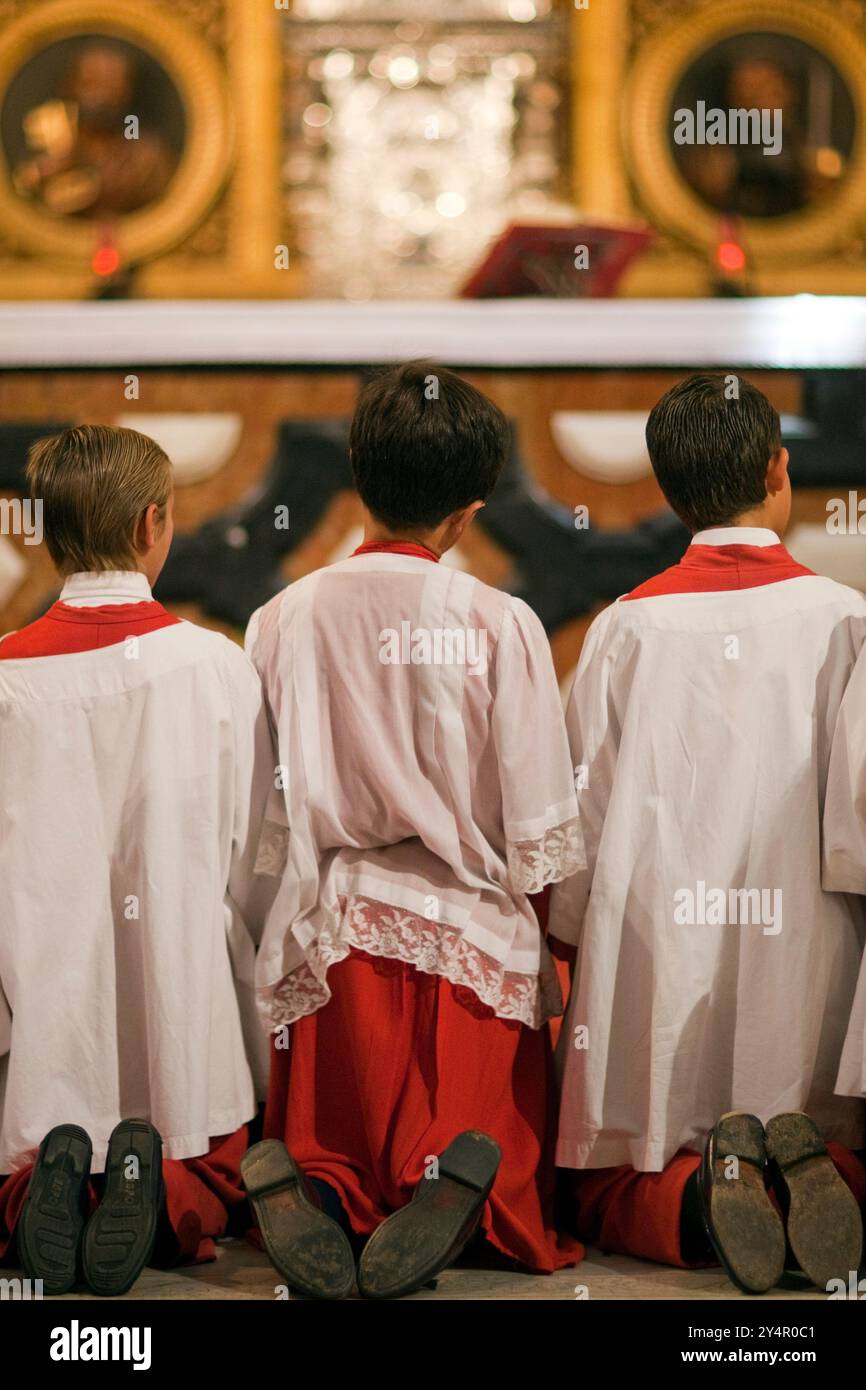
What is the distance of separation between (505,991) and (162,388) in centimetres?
176

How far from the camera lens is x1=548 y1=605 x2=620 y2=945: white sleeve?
2.58m

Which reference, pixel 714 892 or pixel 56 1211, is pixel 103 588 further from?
pixel 714 892

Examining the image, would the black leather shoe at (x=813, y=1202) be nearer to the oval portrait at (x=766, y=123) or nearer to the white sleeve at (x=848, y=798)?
the white sleeve at (x=848, y=798)

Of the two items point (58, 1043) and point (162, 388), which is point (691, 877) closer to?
point (58, 1043)

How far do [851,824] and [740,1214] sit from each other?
0.54 m

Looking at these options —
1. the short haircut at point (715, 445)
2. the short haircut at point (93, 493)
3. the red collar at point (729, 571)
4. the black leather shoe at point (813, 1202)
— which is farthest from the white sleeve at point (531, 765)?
the short haircut at point (93, 493)

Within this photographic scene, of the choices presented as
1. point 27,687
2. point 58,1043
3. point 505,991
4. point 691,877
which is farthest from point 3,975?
point 691,877

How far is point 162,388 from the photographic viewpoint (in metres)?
3.71

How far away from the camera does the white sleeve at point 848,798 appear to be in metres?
2.41

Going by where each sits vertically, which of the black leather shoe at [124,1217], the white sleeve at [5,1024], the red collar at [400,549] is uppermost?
the red collar at [400,549]

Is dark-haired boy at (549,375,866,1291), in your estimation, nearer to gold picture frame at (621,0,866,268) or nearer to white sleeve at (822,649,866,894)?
white sleeve at (822,649,866,894)

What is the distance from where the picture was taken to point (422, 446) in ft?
8.39

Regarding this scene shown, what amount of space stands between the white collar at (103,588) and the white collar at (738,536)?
2.71ft

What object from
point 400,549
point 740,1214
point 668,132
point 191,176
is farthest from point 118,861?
point 668,132
